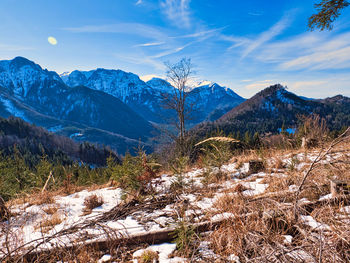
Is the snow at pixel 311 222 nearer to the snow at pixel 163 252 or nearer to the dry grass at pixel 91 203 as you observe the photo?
the snow at pixel 163 252

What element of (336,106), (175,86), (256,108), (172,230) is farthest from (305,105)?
(172,230)

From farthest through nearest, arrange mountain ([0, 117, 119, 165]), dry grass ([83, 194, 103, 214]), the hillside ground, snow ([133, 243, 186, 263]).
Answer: mountain ([0, 117, 119, 165]), dry grass ([83, 194, 103, 214]), snow ([133, 243, 186, 263]), the hillside ground

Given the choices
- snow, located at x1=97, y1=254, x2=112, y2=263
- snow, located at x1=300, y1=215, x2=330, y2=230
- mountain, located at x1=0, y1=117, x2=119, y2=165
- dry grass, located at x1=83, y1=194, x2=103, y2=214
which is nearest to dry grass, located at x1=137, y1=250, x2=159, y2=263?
snow, located at x1=97, y1=254, x2=112, y2=263

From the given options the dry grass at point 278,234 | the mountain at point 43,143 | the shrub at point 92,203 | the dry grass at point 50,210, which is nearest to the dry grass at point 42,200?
the dry grass at point 50,210

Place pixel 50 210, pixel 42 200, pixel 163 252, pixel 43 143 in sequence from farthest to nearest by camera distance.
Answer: pixel 43 143, pixel 42 200, pixel 50 210, pixel 163 252

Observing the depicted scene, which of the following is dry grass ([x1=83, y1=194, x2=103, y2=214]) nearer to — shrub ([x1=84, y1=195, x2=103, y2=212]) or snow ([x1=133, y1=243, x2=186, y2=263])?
shrub ([x1=84, y1=195, x2=103, y2=212])

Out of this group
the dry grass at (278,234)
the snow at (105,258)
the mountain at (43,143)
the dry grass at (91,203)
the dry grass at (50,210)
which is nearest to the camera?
the dry grass at (278,234)

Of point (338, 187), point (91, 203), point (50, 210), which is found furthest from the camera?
point (91, 203)

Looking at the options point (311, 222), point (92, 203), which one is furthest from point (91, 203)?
point (311, 222)

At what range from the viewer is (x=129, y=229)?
2.22 metres

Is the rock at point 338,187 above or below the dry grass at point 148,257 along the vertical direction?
above

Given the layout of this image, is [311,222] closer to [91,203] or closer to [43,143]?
[91,203]

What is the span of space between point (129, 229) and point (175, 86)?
15.0 m

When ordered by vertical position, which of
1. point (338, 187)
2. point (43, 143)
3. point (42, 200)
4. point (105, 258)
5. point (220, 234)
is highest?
point (338, 187)
